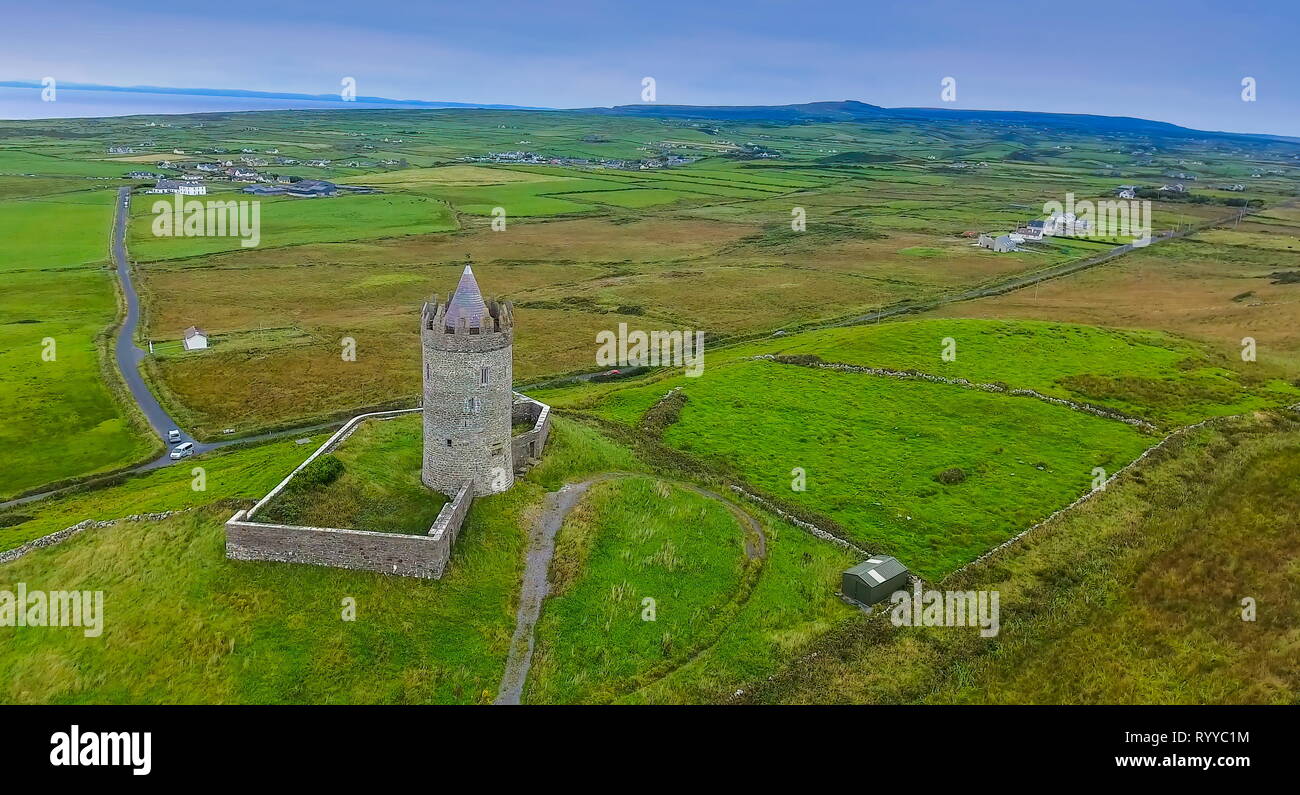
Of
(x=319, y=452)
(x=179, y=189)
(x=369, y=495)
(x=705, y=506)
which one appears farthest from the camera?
(x=179, y=189)

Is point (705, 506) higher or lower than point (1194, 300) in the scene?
lower

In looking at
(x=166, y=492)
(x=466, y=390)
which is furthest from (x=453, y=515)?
(x=166, y=492)

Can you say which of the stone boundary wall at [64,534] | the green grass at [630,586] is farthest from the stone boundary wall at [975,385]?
the stone boundary wall at [64,534]

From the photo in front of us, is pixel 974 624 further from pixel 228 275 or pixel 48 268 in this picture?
pixel 48 268

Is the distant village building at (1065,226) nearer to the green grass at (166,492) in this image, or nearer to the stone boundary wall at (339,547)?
the green grass at (166,492)

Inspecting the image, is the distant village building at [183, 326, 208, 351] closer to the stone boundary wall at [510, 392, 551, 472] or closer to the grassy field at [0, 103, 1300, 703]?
the grassy field at [0, 103, 1300, 703]

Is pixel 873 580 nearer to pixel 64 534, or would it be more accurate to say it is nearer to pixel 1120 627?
pixel 1120 627

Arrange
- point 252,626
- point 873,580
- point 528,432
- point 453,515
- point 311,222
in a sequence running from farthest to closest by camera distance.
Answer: point 311,222, point 528,432, point 873,580, point 453,515, point 252,626

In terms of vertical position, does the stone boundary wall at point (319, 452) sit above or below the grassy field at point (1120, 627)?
above
